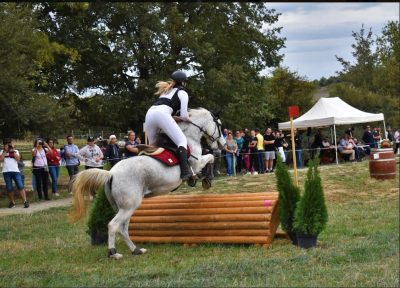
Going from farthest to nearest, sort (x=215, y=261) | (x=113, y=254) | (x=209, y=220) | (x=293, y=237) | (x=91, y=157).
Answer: (x=91, y=157), (x=209, y=220), (x=293, y=237), (x=113, y=254), (x=215, y=261)

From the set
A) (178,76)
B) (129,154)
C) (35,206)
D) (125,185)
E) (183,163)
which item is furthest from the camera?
(129,154)

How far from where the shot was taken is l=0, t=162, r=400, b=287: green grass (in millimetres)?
6062

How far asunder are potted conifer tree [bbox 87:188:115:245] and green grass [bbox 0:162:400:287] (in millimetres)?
256

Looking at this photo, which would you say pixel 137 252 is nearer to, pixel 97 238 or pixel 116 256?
pixel 116 256

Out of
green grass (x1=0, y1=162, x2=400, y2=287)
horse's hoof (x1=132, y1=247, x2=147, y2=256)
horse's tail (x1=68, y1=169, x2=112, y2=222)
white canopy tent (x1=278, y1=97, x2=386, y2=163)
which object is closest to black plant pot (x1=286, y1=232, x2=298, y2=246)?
green grass (x1=0, y1=162, x2=400, y2=287)

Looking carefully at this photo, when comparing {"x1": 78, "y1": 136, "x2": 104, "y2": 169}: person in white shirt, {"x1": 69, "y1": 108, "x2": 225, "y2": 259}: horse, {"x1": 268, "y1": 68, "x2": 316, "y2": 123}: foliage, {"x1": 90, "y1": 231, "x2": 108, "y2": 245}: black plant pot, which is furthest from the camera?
{"x1": 268, "y1": 68, "x2": 316, "y2": 123}: foliage

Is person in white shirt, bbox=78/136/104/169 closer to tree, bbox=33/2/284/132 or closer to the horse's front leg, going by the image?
the horse's front leg

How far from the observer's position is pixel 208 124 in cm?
937

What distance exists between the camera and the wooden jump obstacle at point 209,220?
823cm

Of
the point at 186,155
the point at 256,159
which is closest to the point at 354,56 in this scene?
the point at 256,159

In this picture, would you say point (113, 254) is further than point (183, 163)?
No

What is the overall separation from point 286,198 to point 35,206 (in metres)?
9.74

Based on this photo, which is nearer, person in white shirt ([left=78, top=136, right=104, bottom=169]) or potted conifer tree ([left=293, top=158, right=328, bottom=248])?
potted conifer tree ([left=293, top=158, right=328, bottom=248])

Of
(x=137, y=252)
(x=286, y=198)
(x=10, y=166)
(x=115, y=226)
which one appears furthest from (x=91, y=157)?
(x=286, y=198)
